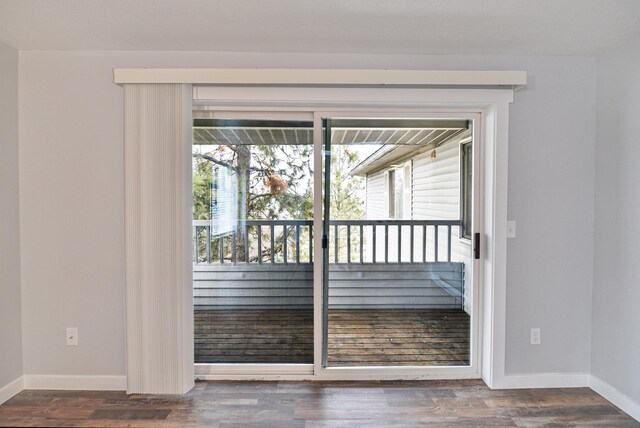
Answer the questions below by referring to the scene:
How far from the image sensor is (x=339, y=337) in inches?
104

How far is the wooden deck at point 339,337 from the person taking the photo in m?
2.58

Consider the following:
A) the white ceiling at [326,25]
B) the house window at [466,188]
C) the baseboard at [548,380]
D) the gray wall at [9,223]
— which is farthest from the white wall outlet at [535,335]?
the gray wall at [9,223]

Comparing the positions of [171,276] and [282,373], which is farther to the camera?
[282,373]

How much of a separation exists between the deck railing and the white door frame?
0.14 meters

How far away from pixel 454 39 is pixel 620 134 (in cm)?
125

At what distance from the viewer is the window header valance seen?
2.23 metres

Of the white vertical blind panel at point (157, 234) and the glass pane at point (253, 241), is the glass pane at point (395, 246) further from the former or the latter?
the white vertical blind panel at point (157, 234)

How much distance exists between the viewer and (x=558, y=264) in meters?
2.43

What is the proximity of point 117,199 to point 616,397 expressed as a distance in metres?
3.60

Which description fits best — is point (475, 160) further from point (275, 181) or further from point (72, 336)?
point (72, 336)

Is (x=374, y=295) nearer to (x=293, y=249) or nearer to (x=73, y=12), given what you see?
(x=293, y=249)

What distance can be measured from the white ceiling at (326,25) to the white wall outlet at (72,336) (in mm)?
1928

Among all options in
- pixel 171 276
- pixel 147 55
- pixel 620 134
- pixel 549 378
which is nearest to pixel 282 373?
pixel 171 276

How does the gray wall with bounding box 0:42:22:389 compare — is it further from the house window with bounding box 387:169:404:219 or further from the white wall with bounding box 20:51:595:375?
the house window with bounding box 387:169:404:219
